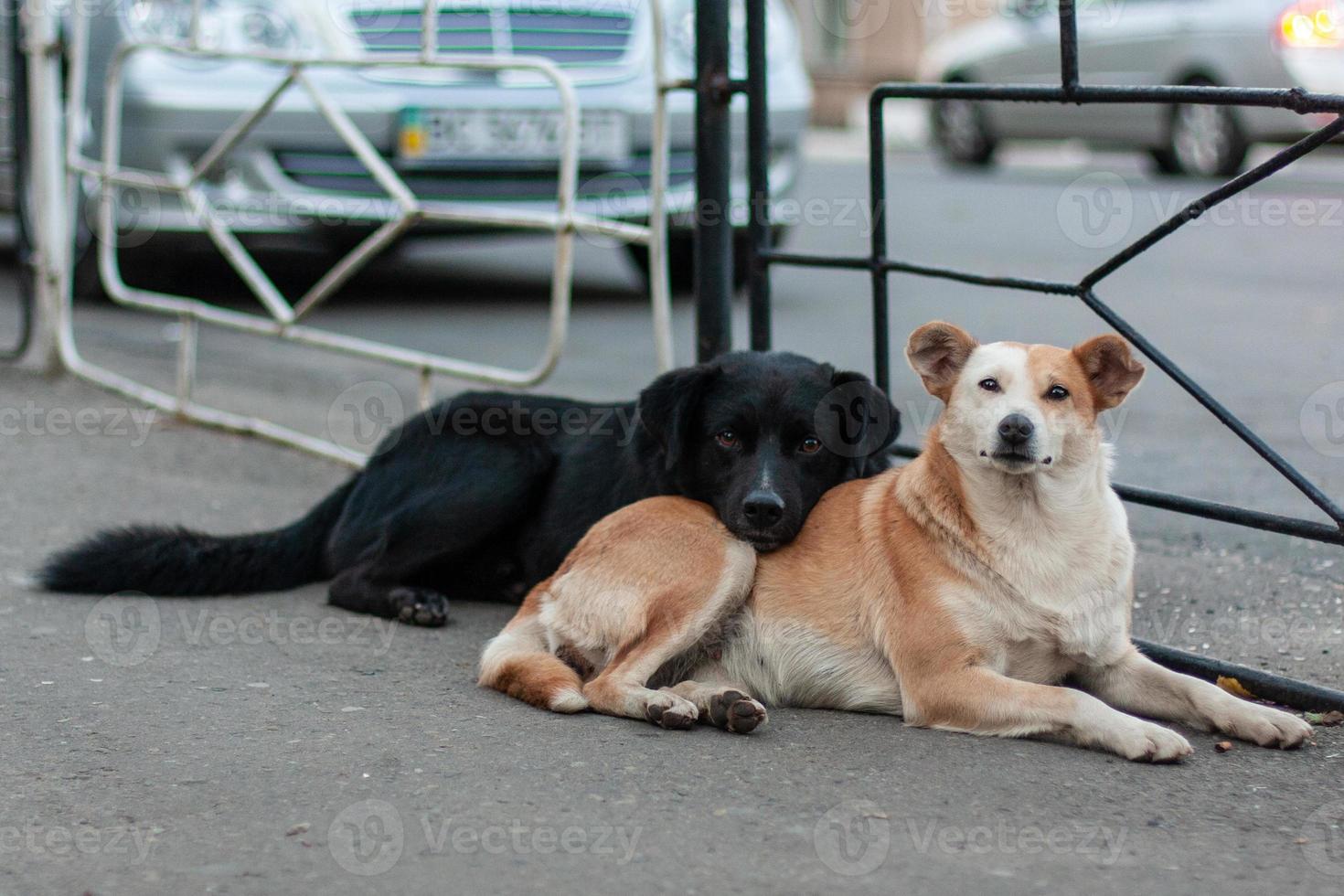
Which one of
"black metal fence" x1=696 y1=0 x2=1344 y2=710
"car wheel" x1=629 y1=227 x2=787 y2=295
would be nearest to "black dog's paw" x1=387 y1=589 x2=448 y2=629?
"black metal fence" x1=696 y1=0 x2=1344 y2=710

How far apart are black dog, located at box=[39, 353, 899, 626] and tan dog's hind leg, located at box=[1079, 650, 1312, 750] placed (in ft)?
2.62

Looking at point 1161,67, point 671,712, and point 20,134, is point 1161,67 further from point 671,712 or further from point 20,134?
point 671,712

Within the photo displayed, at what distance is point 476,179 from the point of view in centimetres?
758

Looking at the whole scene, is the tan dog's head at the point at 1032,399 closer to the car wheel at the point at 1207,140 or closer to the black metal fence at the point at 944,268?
the black metal fence at the point at 944,268

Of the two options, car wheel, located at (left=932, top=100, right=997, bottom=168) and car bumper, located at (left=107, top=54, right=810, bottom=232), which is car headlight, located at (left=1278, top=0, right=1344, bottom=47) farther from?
car bumper, located at (left=107, top=54, right=810, bottom=232)

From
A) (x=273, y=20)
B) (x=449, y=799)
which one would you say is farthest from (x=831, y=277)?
(x=449, y=799)

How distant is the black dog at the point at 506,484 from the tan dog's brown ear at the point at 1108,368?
2.03 ft

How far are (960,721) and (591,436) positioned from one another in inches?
57.7

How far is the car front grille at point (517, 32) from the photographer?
734cm

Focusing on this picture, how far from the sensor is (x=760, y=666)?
3.48 metres

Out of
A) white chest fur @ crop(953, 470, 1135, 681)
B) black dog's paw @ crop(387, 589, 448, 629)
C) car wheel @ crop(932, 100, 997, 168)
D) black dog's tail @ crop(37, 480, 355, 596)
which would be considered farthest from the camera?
car wheel @ crop(932, 100, 997, 168)

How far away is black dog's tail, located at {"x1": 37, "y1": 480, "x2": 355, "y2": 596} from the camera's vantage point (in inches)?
166

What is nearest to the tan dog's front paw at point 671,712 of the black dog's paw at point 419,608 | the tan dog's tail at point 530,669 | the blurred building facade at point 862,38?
the tan dog's tail at point 530,669

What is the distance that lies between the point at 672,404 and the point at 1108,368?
1.05m
